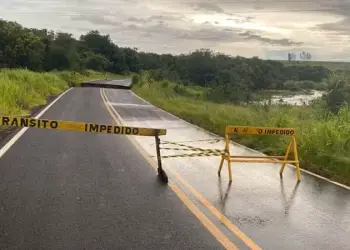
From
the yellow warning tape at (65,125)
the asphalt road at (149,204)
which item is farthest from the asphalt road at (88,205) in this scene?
the yellow warning tape at (65,125)

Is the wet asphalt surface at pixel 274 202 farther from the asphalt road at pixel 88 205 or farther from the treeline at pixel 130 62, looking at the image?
the treeline at pixel 130 62

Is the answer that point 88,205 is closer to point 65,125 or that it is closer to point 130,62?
Answer: point 65,125

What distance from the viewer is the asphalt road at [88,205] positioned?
16.3 feet

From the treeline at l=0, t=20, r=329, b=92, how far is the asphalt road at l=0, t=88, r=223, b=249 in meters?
36.3

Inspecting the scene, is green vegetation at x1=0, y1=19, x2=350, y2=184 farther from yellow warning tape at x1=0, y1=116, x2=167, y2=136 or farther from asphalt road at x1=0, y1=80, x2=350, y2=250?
yellow warning tape at x1=0, y1=116, x2=167, y2=136

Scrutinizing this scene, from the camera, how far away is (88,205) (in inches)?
246

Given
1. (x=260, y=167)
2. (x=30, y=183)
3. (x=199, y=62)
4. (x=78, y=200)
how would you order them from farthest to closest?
1. (x=199, y=62)
2. (x=260, y=167)
3. (x=30, y=183)
4. (x=78, y=200)

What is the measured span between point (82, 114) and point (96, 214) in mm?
14157

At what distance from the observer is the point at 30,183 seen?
24.0 ft

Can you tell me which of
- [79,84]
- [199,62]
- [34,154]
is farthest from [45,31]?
[34,154]

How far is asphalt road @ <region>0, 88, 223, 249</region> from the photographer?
16.3ft

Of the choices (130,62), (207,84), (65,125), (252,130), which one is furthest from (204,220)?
(130,62)

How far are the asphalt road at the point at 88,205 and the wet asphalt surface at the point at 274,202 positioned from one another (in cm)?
63

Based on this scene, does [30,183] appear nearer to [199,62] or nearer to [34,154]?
[34,154]
